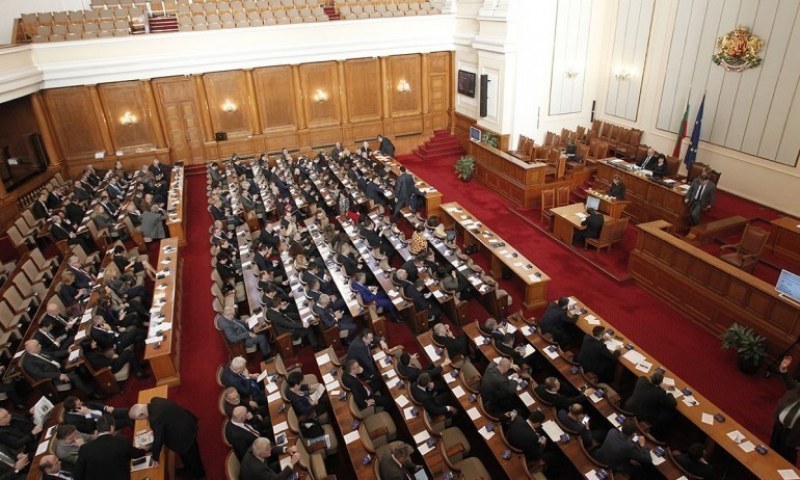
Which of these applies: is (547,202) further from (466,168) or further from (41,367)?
(41,367)

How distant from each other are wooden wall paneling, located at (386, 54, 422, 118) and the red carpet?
21.9 feet

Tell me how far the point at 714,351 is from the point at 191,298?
31.9ft

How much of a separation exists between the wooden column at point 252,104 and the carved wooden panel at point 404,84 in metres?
4.80

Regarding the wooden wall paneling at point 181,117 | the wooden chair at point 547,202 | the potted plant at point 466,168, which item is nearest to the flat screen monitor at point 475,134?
the potted plant at point 466,168

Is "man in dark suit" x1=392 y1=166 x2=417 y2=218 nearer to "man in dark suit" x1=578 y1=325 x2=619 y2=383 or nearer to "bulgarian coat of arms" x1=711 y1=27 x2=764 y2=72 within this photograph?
"man in dark suit" x1=578 y1=325 x2=619 y2=383

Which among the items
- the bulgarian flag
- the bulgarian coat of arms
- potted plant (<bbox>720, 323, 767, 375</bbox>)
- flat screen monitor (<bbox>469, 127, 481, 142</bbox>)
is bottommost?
potted plant (<bbox>720, 323, 767, 375</bbox>)

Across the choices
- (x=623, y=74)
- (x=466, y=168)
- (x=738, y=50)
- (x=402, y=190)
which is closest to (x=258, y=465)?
(x=402, y=190)

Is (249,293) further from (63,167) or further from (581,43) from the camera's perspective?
(581,43)

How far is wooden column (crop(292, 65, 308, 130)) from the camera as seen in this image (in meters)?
16.8

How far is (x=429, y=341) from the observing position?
7.44 meters

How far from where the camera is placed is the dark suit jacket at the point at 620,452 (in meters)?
5.16

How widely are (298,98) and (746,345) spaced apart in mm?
14840

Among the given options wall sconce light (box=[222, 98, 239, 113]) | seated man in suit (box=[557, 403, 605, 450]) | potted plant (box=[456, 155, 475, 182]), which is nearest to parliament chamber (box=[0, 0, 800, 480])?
seated man in suit (box=[557, 403, 605, 450])

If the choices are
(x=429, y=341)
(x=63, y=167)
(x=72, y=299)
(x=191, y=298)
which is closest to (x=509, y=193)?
(x=429, y=341)
